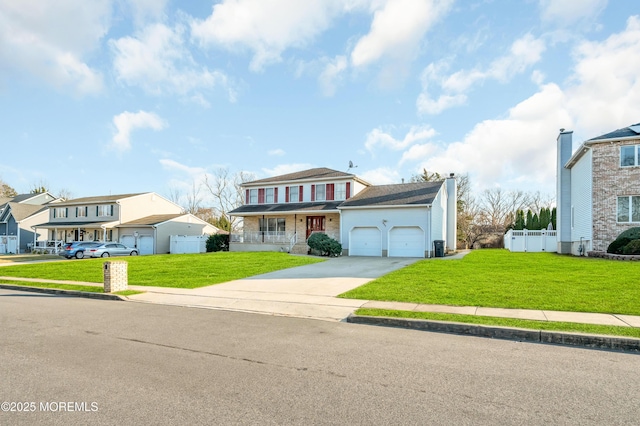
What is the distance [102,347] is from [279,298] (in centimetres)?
508

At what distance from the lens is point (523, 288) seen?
34.5ft

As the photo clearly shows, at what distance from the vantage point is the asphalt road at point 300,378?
3.72 m

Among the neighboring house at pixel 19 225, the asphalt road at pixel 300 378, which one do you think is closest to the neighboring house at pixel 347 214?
the asphalt road at pixel 300 378

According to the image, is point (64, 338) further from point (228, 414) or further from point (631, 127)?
point (631, 127)

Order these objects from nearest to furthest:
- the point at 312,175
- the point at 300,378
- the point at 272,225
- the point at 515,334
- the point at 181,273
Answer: the point at 300,378 < the point at 515,334 < the point at 181,273 < the point at 312,175 < the point at 272,225

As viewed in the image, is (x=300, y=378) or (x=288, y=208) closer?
(x=300, y=378)

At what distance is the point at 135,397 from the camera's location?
414 centimetres

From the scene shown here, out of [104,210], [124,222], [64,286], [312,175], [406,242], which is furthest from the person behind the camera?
[104,210]

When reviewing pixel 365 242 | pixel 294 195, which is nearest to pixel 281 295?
pixel 365 242

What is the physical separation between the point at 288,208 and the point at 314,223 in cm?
244

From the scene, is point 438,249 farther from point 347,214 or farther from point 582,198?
point 582,198

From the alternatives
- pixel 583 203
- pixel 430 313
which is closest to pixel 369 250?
pixel 583 203

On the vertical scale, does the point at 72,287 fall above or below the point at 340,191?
below

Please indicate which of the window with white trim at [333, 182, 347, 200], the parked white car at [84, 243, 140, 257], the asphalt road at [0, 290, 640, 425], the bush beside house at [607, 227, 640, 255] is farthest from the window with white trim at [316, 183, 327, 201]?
the asphalt road at [0, 290, 640, 425]
